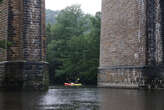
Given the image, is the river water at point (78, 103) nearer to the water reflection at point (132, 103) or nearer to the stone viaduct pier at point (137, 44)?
the water reflection at point (132, 103)

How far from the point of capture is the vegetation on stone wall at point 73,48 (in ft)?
118

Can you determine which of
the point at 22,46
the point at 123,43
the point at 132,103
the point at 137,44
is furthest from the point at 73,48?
the point at 132,103

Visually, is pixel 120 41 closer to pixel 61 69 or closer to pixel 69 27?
pixel 61 69

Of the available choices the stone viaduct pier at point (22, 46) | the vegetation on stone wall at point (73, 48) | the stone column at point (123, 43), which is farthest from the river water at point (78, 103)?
the vegetation on stone wall at point (73, 48)

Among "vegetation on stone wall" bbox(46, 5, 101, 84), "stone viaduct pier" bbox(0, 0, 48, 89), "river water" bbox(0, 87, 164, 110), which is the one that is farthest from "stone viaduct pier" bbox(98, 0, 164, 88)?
"vegetation on stone wall" bbox(46, 5, 101, 84)

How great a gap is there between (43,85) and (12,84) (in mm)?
1442

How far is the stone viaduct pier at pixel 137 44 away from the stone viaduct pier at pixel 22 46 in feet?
22.6

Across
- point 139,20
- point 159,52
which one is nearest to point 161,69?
point 159,52

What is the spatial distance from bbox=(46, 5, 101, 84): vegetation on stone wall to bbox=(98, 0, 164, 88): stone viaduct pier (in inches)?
568

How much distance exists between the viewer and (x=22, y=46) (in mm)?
13625

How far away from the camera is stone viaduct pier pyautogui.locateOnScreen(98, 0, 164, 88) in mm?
18359

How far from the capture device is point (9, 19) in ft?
44.5

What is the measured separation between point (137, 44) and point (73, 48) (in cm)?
1901

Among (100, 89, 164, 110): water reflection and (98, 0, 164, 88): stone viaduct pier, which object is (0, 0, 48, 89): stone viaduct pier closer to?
(100, 89, 164, 110): water reflection
